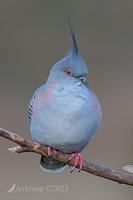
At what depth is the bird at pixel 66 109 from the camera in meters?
1.28

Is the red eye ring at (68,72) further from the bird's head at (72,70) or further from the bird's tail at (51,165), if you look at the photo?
the bird's tail at (51,165)

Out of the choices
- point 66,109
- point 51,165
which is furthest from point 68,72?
point 51,165

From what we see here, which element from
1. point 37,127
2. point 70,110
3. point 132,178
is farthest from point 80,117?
point 132,178

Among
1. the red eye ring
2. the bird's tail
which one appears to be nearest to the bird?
the red eye ring

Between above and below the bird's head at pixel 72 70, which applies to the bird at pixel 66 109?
below

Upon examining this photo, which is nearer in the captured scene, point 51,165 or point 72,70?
point 72,70

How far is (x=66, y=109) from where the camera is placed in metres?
1.27

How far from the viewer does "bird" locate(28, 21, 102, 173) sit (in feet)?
4.20

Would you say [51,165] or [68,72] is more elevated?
[68,72]

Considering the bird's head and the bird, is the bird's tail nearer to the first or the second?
the bird

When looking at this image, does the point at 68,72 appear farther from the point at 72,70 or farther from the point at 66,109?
the point at 66,109

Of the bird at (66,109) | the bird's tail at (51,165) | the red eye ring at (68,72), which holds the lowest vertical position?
the bird's tail at (51,165)

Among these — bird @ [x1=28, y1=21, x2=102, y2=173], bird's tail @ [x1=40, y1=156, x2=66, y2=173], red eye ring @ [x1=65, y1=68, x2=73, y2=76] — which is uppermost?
red eye ring @ [x1=65, y1=68, x2=73, y2=76]

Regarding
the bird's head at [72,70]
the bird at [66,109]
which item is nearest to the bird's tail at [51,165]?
the bird at [66,109]
